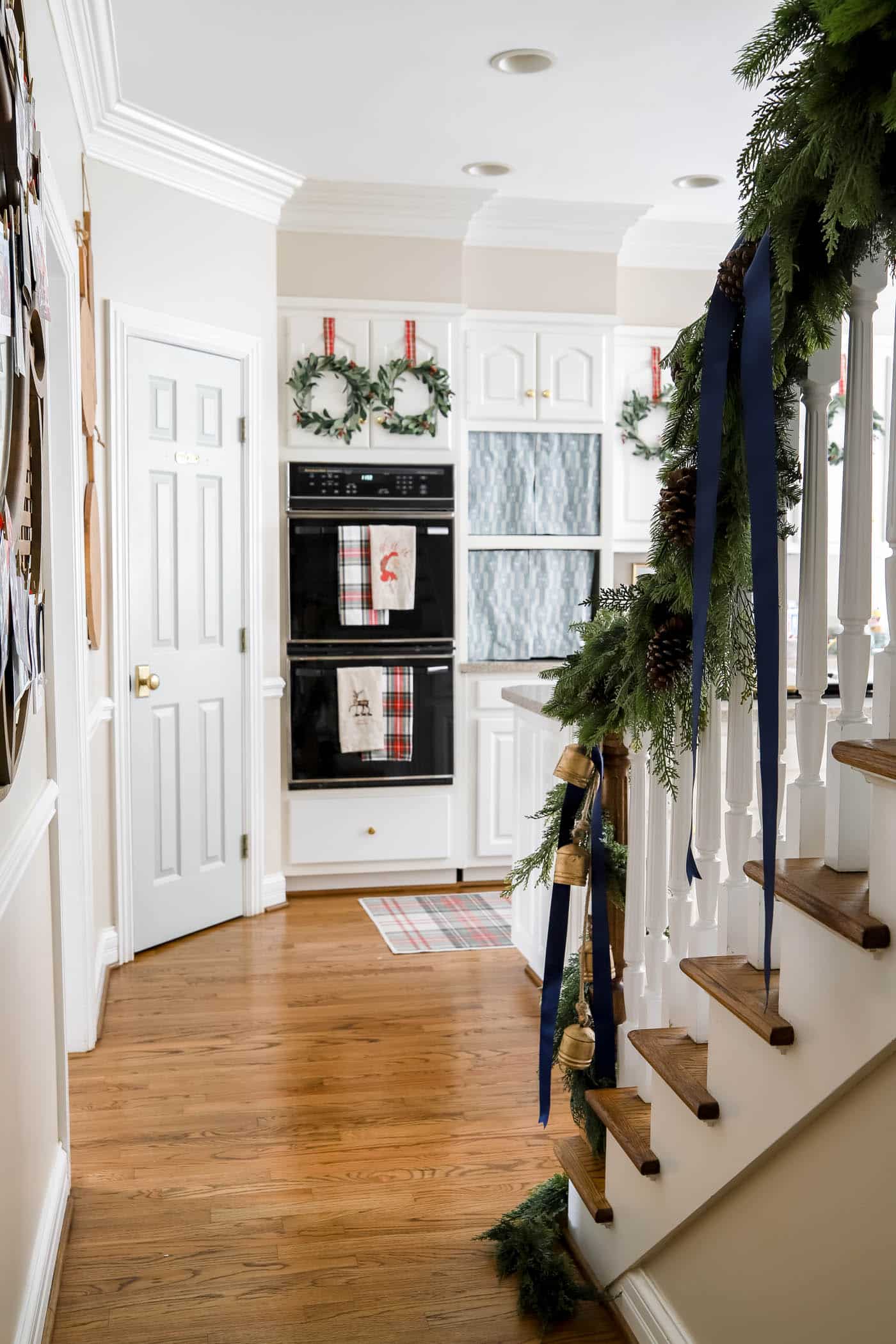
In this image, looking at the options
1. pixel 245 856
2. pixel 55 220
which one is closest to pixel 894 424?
pixel 55 220

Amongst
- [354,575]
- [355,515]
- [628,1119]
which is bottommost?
[628,1119]

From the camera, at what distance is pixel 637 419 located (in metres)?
5.14

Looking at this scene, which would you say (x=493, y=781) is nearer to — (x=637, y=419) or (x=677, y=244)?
(x=637, y=419)

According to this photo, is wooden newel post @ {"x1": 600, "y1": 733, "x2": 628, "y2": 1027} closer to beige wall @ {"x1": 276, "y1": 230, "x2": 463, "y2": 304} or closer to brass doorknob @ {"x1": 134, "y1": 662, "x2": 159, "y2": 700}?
brass doorknob @ {"x1": 134, "y1": 662, "x2": 159, "y2": 700}

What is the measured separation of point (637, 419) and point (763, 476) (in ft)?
13.5

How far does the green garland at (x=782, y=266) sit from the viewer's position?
3.54 ft

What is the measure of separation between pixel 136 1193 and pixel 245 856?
2.07 metres

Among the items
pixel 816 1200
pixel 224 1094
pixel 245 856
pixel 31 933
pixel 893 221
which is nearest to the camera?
pixel 893 221

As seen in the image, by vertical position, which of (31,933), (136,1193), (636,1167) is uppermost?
(31,933)

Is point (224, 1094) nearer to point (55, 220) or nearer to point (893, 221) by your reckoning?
point (55, 220)

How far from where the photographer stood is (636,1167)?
5.80 ft

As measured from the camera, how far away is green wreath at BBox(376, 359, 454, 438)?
461 centimetres

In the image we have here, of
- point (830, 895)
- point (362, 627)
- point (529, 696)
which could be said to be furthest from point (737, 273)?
point (362, 627)

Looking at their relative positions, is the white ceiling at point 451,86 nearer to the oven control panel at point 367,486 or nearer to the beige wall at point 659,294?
the beige wall at point 659,294
